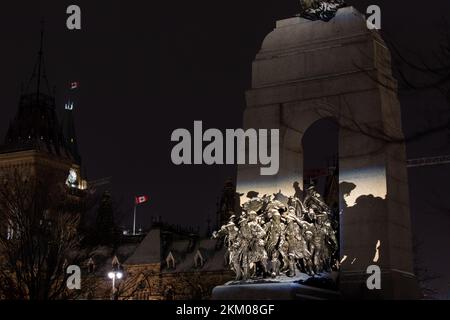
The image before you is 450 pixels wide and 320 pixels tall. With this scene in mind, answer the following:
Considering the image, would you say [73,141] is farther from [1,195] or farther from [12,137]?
[1,195]

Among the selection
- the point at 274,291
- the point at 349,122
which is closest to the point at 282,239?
the point at 274,291

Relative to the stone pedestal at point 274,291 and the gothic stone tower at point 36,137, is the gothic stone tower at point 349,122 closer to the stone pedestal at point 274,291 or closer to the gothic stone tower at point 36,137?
the stone pedestal at point 274,291

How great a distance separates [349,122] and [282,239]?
4368 mm

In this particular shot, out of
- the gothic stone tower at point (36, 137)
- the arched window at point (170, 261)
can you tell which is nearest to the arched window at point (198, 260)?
the arched window at point (170, 261)

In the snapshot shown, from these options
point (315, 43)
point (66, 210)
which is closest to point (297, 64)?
point (315, 43)

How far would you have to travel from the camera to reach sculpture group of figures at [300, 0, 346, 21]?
27.9 metres

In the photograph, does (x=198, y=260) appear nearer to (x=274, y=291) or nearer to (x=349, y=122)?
(x=349, y=122)

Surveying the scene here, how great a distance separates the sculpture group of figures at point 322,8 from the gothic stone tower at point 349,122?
24 cm

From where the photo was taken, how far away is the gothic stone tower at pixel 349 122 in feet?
83.3

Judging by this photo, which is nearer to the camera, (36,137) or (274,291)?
(274,291)

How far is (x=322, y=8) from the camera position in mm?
28062

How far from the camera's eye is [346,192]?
2627cm
